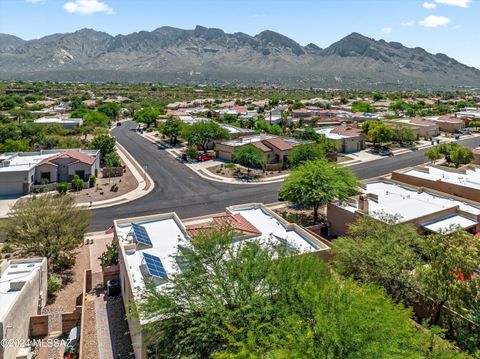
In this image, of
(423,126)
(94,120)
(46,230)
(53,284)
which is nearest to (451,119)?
(423,126)

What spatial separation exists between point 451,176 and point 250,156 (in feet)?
93.8

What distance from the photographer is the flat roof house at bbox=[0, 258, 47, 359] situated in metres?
19.3

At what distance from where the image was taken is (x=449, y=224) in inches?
1314

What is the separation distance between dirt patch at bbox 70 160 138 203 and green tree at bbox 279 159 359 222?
2404 cm

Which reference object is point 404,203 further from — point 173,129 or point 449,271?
point 173,129

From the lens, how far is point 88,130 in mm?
89312

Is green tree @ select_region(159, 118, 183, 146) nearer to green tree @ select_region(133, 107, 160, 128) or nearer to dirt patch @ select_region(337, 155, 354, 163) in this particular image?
green tree @ select_region(133, 107, 160, 128)

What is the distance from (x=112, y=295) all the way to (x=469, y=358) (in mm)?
21527

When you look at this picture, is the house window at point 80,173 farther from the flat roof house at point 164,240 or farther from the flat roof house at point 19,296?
the flat roof house at point 19,296

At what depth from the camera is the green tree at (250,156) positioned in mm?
60812

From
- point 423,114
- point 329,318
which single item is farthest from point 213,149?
point 423,114

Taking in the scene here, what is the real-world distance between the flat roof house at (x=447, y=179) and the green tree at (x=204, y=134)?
36067 mm

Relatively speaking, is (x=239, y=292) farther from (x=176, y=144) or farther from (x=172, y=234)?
(x=176, y=144)

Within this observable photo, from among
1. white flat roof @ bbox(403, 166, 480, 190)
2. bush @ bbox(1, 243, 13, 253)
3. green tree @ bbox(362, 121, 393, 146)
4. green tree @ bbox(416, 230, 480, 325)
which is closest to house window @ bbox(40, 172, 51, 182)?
bush @ bbox(1, 243, 13, 253)
